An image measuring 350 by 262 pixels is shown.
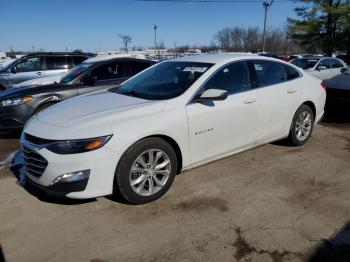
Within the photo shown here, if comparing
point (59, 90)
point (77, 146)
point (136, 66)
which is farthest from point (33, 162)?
point (136, 66)

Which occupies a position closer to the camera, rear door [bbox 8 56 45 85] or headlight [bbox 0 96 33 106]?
headlight [bbox 0 96 33 106]

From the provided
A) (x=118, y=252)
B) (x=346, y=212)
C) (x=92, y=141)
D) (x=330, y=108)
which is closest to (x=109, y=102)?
(x=92, y=141)

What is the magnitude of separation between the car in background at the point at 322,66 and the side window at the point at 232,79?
907 cm

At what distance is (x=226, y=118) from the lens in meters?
4.24

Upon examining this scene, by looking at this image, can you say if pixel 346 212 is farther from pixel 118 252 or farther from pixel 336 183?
pixel 118 252

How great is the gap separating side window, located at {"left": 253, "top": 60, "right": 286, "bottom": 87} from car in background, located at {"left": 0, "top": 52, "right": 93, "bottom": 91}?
8926mm

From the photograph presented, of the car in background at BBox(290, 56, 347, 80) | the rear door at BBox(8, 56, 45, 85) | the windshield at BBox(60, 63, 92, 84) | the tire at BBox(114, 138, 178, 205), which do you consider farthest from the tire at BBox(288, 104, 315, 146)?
the rear door at BBox(8, 56, 45, 85)

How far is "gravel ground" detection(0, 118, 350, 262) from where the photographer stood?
2.93 metres

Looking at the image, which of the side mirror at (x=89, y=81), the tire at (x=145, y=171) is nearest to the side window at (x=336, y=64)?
the side mirror at (x=89, y=81)

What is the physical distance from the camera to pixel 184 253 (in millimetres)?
2891

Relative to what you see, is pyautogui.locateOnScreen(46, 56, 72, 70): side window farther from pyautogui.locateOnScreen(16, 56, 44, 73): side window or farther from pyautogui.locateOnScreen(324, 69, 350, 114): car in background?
pyautogui.locateOnScreen(324, 69, 350, 114): car in background

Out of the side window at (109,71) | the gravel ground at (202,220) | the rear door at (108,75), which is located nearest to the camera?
the gravel ground at (202,220)

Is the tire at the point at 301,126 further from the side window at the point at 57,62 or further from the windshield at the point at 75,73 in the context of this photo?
the side window at the point at 57,62

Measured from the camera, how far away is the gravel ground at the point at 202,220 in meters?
2.93
